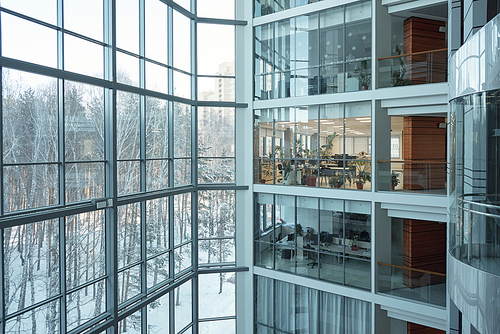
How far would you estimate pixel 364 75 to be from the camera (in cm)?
974

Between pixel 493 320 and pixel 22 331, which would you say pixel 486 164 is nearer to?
pixel 493 320

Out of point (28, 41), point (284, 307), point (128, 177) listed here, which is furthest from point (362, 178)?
point (28, 41)

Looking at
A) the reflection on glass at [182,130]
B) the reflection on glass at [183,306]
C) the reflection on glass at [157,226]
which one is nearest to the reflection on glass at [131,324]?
the reflection on glass at [157,226]

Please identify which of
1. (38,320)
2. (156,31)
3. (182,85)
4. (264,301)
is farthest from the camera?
(264,301)

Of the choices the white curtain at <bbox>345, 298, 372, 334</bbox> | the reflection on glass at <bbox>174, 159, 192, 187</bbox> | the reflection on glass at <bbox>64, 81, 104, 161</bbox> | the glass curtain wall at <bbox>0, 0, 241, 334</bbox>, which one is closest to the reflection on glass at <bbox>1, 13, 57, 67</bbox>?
the glass curtain wall at <bbox>0, 0, 241, 334</bbox>

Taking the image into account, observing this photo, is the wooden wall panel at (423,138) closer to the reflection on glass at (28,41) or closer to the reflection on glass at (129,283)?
the reflection on glass at (129,283)

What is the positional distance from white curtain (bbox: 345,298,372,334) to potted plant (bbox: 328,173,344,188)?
128 inches

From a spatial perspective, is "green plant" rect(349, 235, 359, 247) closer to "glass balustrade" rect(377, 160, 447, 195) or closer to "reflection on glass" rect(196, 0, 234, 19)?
"glass balustrade" rect(377, 160, 447, 195)

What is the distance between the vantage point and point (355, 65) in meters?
9.91

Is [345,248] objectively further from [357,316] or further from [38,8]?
[38,8]

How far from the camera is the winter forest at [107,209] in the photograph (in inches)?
260

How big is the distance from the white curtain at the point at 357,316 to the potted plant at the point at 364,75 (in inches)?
237

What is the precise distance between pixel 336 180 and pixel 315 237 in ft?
6.16

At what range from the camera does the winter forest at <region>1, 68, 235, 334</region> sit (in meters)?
6.59
